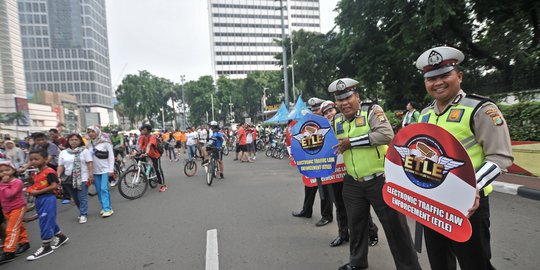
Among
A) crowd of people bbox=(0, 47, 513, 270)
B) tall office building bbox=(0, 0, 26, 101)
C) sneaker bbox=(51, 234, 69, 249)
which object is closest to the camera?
crowd of people bbox=(0, 47, 513, 270)

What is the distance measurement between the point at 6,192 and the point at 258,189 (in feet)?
15.3

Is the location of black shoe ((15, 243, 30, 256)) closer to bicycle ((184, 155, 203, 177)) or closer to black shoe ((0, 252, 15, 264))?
black shoe ((0, 252, 15, 264))

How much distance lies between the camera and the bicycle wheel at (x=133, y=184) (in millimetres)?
6875

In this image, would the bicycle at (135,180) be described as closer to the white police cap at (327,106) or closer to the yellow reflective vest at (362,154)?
the white police cap at (327,106)

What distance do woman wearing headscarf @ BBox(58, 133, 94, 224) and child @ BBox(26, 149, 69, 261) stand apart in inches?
42.3

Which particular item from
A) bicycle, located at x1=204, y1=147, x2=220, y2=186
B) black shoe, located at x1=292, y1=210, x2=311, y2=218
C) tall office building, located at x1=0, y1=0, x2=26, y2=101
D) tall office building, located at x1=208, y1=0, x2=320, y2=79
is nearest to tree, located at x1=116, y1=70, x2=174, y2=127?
tall office building, located at x1=0, y1=0, x2=26, y2=101

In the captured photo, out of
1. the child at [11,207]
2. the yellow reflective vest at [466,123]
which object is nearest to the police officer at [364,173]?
the yellow reflective vest at [466,123]

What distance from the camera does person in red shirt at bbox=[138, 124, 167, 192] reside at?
7.57 meters

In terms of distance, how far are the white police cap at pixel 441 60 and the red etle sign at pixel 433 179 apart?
1.29 feet

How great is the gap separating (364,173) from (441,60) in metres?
1.21

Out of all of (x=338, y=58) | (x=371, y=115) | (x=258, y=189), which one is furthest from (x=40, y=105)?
(x=371, y=115)

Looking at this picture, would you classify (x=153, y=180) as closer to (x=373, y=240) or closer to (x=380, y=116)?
(x=373, y=240)

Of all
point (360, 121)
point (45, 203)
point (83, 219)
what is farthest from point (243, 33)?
point (360, 121)

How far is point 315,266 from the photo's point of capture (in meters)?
3.10
